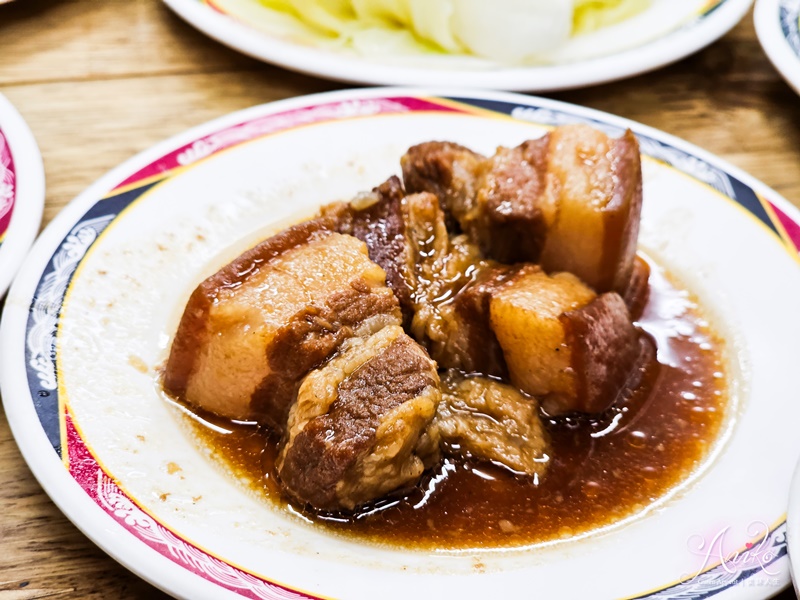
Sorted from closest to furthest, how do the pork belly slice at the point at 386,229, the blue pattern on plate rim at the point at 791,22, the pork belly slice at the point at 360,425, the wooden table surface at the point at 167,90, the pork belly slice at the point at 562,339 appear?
the pork belly slice at the point at 360,425
the pork belly slice at the point at 562,339
the pork belly slice at the point at 386,229
the wooden table surface at the point at 167,90
the blue pattern on plate rim at the point at 791,22

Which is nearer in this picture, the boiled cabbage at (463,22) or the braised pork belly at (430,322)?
the braised pork belly at (430,322)

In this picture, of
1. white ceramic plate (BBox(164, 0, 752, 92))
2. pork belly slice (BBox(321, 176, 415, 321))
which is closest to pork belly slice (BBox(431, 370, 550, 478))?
pork belly slice (BBox(321, 176, 415, 321))

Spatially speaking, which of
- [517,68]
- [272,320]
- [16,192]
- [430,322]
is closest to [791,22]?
[517,68]

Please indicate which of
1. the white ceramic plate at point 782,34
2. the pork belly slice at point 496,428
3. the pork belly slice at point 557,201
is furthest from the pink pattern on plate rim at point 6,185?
the white ceramic plate at point 782,34

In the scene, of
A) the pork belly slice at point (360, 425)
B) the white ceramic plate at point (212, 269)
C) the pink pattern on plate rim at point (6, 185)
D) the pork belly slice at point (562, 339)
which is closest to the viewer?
the white ceramic plate at point (212, 269)

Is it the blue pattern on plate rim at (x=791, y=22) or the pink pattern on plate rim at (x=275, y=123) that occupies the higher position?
the blue pattern on plate rim at (x=791, y=22)

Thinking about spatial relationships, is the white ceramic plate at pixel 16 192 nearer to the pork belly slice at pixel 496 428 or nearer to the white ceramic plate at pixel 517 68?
the white ceramic plate at pixel 517 68

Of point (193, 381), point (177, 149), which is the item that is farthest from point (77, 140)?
point (193, 381)

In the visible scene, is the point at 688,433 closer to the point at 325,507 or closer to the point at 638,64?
the point at 325,507
